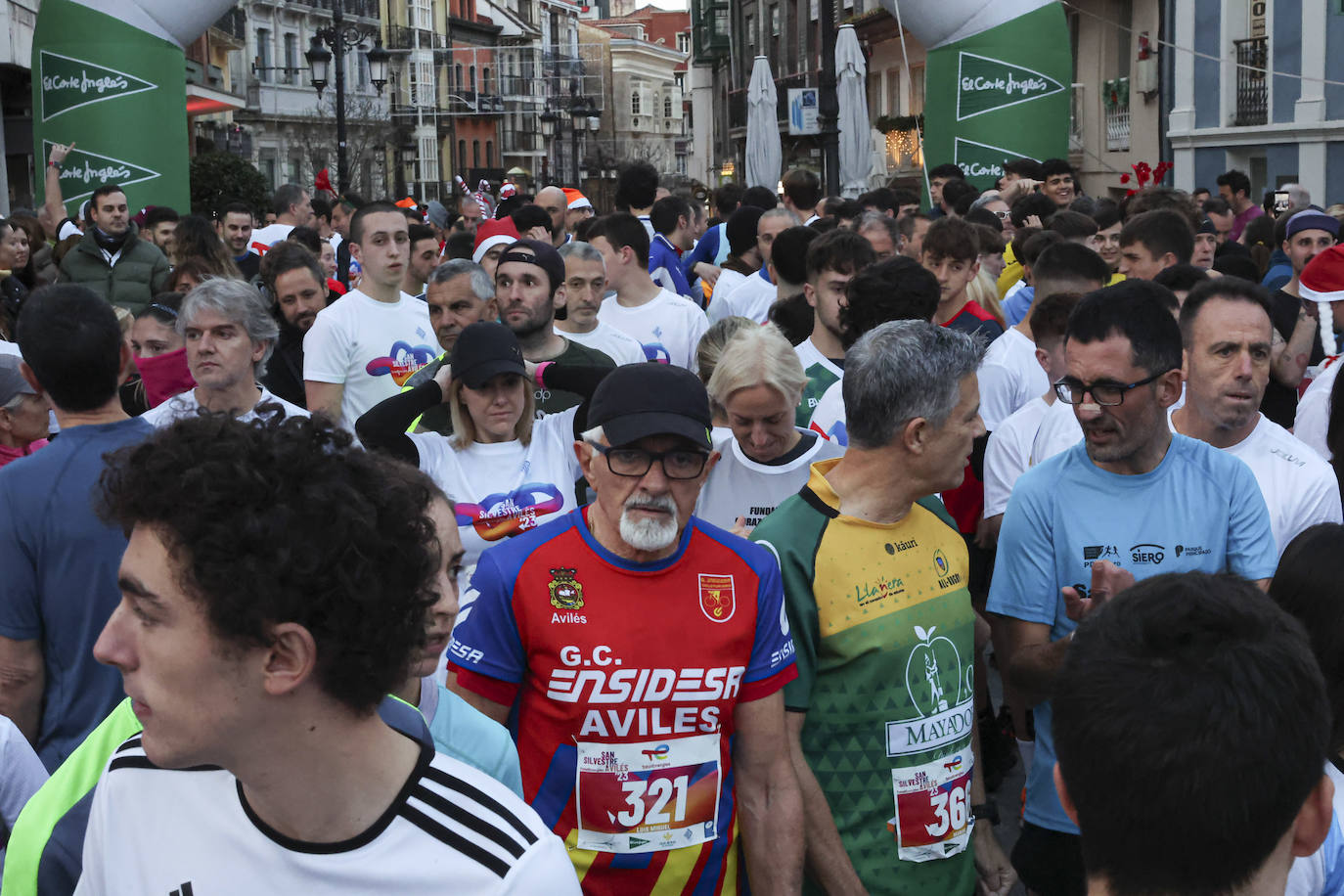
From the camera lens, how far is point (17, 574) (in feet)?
11.5

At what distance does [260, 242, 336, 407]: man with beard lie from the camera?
7027mm

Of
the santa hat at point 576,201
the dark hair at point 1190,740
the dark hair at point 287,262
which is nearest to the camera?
the dark hair at point 1190,740

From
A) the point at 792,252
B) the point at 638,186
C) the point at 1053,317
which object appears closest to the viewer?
the point at 1053,317

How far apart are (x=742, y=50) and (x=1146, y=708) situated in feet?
198

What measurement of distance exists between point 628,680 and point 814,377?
106 inches

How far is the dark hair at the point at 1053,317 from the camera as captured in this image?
5270mm

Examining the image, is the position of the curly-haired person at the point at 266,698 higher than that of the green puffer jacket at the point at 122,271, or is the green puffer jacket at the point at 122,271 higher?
the green puffer jacket at the point at 122,271

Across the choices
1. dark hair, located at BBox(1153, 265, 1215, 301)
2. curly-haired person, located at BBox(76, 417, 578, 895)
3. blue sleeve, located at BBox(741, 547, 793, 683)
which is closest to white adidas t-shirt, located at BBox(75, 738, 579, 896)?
curly-haired person, located at BBox(76, 417, 578, 895)

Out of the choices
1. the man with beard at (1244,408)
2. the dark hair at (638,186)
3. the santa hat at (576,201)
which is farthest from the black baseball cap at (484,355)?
the santa hat at (576,201)

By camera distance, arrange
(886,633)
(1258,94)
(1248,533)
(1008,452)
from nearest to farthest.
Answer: (886,633)
(1248,533)
(1008,452)
(1258,94)

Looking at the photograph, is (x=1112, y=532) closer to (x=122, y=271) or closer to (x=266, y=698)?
(x=266, y=698)

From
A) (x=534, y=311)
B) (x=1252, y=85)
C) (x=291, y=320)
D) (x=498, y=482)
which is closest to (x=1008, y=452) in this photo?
(x=498, y=482)

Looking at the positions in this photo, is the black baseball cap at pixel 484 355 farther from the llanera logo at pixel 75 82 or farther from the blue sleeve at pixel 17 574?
the llanera logo at pixel 75 82

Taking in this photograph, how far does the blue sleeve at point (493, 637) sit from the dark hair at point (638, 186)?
29.2 feet
